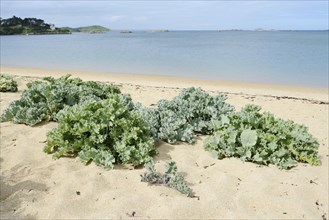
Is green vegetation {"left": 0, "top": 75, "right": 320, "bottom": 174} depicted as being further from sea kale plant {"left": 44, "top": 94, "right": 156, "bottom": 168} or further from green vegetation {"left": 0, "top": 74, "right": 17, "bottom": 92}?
green vegetation {"left": 0, "top": 74, "right": 17, "bottom": 92}

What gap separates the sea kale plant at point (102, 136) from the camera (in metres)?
4.46

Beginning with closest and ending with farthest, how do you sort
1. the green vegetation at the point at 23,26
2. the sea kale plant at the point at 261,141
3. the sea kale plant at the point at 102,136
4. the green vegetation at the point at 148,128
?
the sea kale plant at the point at 102,136 < the green vegetation at the point at 148,128 < the sea kale plant at the point at 261,141 < the green vegetation at the point at 23,26

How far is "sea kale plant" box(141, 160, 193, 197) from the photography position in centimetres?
387

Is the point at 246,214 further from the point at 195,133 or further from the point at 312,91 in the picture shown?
the point at 312,91

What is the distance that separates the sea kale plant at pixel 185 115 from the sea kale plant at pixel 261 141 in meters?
0.46

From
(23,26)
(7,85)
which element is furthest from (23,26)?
(7,85)

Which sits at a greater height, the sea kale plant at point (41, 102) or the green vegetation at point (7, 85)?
the sea kale plant at point (41, 102)

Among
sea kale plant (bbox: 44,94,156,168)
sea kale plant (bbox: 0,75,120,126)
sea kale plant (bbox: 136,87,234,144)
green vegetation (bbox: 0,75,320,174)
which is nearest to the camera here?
sea kale plant (bbox: 44,94,156,168)

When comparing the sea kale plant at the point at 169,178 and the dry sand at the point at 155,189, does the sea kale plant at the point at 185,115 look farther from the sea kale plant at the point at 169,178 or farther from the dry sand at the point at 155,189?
the sea kale plant at the point at 169,178

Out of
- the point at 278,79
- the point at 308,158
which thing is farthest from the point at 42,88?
the point at 278,79

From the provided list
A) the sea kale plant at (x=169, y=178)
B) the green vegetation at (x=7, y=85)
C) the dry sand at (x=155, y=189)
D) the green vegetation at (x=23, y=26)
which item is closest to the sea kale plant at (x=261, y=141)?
the dry sand at (x=155, y=189)

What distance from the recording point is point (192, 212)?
3.53 meters

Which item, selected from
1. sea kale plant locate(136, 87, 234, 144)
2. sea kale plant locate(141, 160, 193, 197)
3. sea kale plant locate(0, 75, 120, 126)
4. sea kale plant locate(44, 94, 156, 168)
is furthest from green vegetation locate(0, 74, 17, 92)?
sea kale plant locate(141, 160, 193, 197)

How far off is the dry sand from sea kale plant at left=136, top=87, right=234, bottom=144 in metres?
0.21
